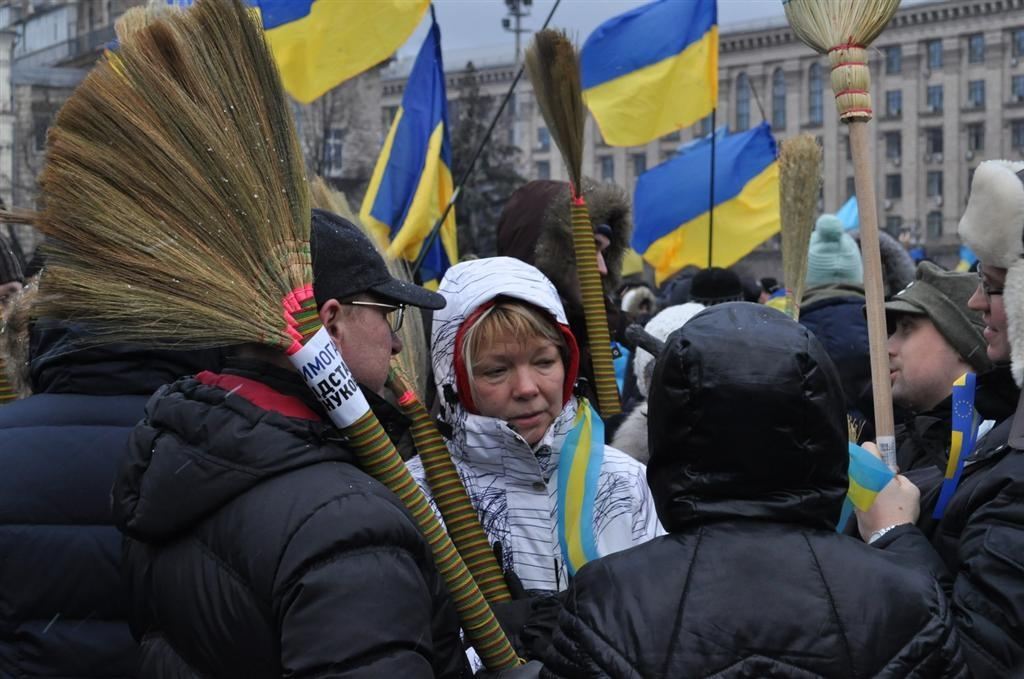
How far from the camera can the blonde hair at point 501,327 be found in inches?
129

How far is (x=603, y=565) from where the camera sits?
225 cm

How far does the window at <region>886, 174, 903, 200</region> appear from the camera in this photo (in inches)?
2726

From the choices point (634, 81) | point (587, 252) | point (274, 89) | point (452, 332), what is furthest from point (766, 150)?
point (274, 89)

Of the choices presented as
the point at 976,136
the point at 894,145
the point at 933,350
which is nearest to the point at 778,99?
the point at 894,145

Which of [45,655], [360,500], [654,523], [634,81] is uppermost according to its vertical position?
[634,81]

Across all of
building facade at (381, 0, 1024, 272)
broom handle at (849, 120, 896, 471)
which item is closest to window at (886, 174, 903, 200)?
building facade at (381, 0, 1024, 272)

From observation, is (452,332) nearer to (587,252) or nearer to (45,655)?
(587,252)

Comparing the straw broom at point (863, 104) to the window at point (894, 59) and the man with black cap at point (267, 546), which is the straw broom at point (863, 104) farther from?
the window at point (894, 59)

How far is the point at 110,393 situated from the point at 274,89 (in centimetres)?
135

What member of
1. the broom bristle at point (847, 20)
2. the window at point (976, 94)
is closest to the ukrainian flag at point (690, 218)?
the broom bristle at point (847, 20)

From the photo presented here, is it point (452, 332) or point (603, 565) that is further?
point (452, 332)

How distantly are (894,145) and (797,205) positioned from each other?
6797cm

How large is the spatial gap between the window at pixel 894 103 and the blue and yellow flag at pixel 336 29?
64.8m

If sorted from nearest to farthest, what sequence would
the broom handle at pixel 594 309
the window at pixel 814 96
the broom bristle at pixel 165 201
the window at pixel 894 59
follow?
the broom bristle at pixel 165 201 < the broom handle at pixel 594 309 < the window at pixel 894 59 < the window at pixel 814 96
